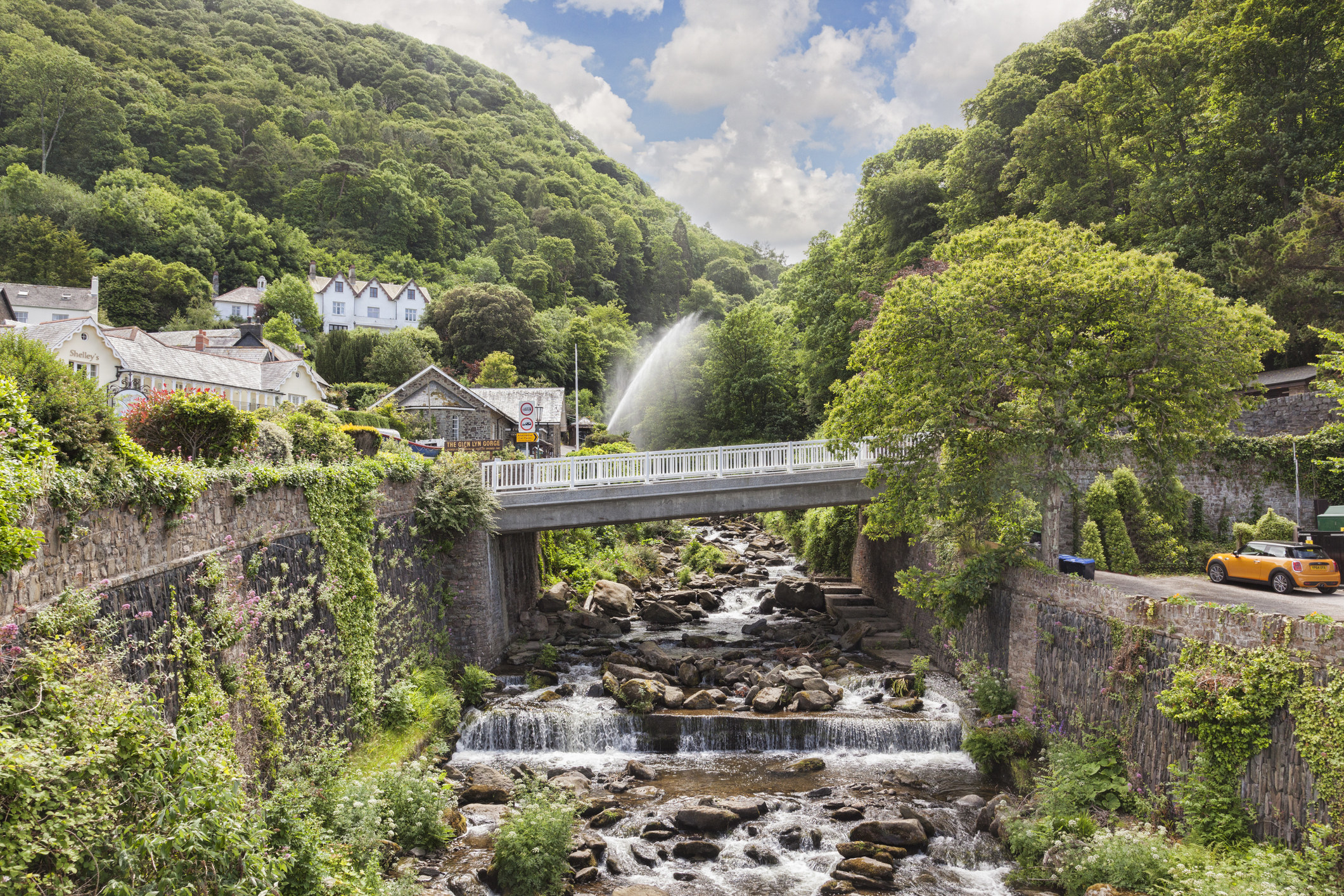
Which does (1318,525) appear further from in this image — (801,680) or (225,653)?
(225,653)

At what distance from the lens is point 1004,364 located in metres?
19.2

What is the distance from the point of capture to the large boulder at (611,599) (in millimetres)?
31062

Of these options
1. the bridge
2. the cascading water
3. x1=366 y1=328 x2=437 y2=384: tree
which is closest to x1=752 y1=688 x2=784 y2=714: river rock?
the bridge

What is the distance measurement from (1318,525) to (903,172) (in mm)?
28244

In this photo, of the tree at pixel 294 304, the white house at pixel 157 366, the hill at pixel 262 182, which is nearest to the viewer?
the white house at pixel 157 366

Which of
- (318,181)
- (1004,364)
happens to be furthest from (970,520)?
(318,181)

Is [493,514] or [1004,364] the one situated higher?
[1004,364]

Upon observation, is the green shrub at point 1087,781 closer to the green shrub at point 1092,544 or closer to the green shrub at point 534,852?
the green shrub at point 534,852

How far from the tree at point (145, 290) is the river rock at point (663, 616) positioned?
68177 millimetres

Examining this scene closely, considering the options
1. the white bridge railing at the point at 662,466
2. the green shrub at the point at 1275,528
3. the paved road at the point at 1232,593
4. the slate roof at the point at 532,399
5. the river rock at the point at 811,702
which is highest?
the slate roof at the point at 532,399

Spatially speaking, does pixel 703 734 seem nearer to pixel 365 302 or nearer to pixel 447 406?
pixel 447 406

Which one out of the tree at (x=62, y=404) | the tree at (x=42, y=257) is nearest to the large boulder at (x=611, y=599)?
the tree at (x=62, y=404)

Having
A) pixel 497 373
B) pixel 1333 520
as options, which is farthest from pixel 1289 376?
pixel 497 373

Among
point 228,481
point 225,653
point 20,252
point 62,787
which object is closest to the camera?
point 62,787
